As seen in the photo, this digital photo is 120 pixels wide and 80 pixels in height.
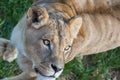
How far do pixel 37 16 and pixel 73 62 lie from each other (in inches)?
42.0

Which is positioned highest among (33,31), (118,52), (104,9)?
(33,31)

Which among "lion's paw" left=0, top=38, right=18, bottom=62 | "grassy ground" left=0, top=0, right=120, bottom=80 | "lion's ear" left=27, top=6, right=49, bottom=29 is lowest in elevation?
"grassy ground" left=0, top=0, right=120, bottom=80

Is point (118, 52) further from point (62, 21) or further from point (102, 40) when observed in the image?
point (62, 21)

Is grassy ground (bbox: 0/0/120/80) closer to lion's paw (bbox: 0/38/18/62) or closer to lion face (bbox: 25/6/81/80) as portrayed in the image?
lion's paw (bbox: 0/38/18/62)

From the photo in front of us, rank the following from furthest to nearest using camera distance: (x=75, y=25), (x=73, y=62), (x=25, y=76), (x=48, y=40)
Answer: (x=73, y=62)
(x=25, y=76)
(x=75, y=25)
(x=48, y=40)

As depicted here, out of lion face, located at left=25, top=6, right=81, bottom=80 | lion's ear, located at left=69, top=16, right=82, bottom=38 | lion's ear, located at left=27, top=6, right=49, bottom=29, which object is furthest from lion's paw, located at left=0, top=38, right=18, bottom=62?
lion's ear, located at left=69, top=16, right=82, bottom=38

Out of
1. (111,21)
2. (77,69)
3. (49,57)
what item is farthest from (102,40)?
(49,57)

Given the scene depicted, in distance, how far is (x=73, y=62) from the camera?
12.9 ft

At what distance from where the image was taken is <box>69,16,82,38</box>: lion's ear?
9.87ft

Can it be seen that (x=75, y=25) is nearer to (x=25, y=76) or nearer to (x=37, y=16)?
(x=37, y=16)

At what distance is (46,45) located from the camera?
2.85 meters

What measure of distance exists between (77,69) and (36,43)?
1.14m

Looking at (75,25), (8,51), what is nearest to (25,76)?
(8,51)

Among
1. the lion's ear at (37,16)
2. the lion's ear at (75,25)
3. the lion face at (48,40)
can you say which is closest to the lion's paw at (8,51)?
the lion face at (48,40)
